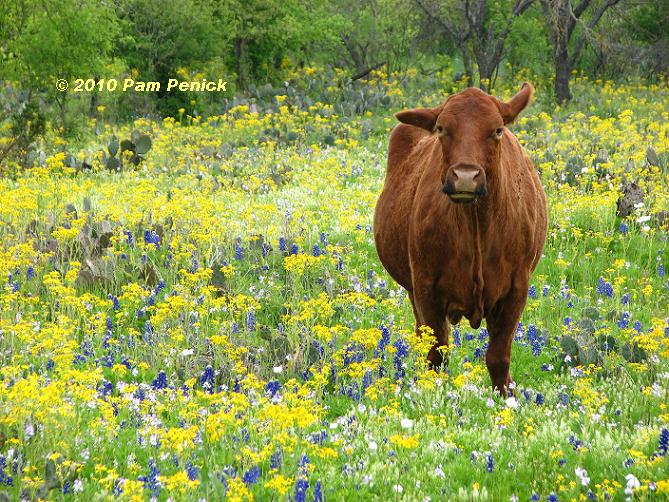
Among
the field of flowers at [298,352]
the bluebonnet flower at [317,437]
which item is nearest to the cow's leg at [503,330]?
the field of flowers at [298,352]

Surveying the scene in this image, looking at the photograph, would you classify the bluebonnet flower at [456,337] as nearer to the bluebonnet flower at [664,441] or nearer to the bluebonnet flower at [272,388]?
the bluebonnet flower at [272,388]

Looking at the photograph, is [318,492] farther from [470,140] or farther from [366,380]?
[470,140]

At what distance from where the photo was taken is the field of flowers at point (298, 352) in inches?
214

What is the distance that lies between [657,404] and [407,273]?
8.31ft

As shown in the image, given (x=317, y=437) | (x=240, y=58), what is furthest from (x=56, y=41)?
(x=317, y=437)

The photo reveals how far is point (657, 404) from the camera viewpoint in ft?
22.9

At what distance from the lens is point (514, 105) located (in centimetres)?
682

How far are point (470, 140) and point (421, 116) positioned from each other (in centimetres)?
67

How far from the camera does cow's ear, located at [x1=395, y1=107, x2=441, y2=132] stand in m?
6.78

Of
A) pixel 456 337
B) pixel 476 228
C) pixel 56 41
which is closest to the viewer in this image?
pixel 476 228

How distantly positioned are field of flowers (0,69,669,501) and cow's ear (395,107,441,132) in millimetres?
1656

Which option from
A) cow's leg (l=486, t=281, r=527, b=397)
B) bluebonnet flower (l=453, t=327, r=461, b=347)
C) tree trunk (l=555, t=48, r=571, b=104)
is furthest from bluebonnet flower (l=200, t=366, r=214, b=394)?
tree trunk (l=555, t=48, r=571, b=104)

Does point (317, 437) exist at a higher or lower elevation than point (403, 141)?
lower

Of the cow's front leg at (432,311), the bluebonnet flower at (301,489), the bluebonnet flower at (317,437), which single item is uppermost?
the cow's front leg at (432,311)
